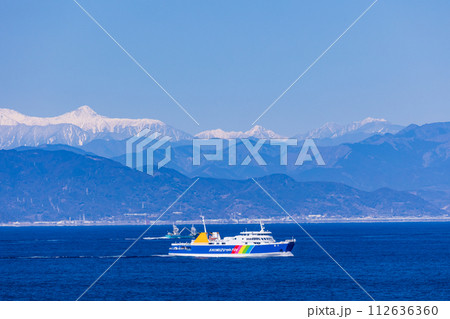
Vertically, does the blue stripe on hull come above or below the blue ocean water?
above

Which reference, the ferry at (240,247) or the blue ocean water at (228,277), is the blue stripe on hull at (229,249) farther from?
the blue ocean water at (228,277)

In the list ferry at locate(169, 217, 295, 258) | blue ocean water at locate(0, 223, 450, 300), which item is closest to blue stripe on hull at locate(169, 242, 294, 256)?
ferry at locate(169, 217, 295, 258)

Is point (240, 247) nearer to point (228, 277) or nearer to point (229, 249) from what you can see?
point (229, 249)

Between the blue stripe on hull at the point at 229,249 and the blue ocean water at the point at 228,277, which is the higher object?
the blue stripe on hull at the point at 229,249

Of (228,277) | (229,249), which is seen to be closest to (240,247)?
(229,249)

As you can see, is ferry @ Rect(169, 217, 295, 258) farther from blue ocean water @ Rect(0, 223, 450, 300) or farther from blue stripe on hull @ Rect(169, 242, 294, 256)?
blue ocean water @ Rect(0, 223, 450, 300)

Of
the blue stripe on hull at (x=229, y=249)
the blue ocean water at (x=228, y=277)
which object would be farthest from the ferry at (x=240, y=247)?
the blue ocean water at (x=228, y=277)

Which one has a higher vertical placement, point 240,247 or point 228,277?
point 240,247

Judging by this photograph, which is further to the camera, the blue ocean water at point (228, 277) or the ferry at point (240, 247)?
the ferry at point (240, 247)

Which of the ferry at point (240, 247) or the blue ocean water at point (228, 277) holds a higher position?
the ferry at point (240, 247)

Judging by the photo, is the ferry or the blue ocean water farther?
the ferry

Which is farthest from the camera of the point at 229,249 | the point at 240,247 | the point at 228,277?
the point at 229,249

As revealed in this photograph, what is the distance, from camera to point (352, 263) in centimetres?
14900
